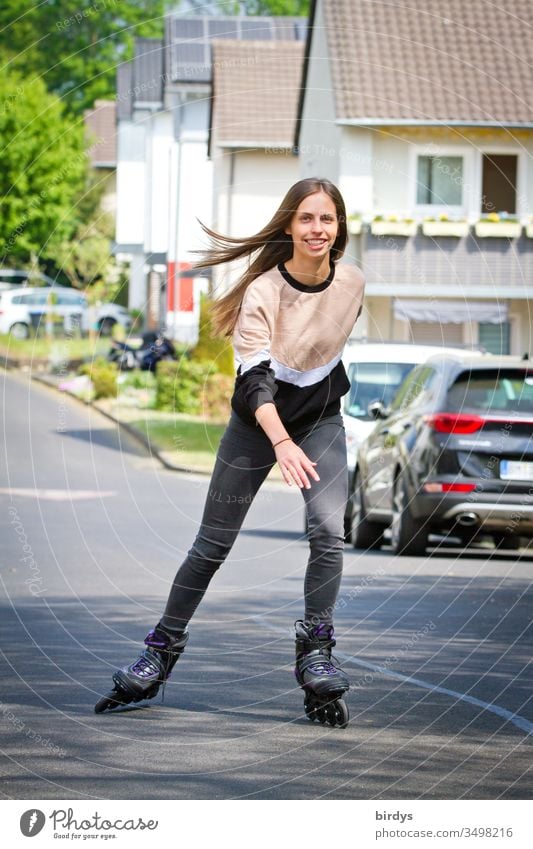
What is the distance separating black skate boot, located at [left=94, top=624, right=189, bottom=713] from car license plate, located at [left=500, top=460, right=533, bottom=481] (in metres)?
7.71

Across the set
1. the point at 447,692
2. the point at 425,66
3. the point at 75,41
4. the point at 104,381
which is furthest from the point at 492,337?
the point at 75,41

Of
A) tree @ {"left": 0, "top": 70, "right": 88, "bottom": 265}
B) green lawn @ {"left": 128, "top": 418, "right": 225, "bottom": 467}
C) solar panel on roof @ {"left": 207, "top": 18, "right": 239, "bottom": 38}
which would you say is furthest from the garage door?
solar panel on roof @ {"left": 207, "top": 18, "right": 239, "bottom": 38}

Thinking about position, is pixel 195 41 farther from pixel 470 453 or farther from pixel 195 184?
pixel 470 453

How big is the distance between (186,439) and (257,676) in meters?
22.1

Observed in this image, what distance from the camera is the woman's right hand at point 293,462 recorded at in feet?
21.3

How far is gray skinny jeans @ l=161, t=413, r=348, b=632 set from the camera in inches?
270

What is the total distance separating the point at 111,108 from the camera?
84.9 meters

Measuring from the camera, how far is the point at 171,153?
160ft

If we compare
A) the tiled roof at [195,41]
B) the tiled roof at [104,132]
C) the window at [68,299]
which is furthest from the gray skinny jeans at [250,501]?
the tiled roof at [104,132]

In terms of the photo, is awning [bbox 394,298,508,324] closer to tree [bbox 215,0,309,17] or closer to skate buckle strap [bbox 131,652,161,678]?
skate buckle strap [bbox 131,652,161,678]

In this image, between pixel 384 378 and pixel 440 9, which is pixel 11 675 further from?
pixel 440 9

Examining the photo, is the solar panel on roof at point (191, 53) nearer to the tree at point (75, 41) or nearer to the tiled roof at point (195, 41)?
the tiled roof at point (195, 41)
